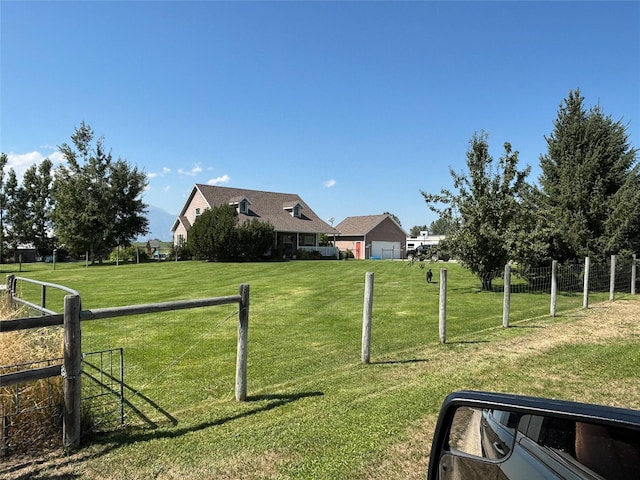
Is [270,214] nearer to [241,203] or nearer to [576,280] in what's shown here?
[241,203]

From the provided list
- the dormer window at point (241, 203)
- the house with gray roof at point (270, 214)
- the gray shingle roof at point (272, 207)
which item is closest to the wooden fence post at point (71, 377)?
the house with gray roof at point (270, 214)

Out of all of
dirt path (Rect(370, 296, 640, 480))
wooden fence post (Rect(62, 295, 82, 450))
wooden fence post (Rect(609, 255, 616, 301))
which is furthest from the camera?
wooden fence post (Rect(609, 255, 616, 301))

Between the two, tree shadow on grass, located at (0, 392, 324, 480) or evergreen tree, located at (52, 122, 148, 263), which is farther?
evergreen tree, located at (52, 122, 148, 263)

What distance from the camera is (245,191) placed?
148 ft

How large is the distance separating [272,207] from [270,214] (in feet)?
5.33

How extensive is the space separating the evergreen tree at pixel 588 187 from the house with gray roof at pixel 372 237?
103 feet

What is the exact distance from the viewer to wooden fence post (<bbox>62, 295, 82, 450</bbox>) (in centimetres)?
375

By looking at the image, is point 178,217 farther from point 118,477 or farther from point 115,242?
point 118,477

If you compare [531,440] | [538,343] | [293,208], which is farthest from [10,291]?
[293,208]

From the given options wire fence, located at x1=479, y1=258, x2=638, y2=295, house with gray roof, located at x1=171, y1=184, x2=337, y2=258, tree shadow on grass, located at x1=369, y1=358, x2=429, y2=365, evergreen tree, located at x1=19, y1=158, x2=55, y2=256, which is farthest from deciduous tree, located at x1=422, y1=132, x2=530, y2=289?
evergreen tree, located at x1=19, y1=158, x2=55, y2=256

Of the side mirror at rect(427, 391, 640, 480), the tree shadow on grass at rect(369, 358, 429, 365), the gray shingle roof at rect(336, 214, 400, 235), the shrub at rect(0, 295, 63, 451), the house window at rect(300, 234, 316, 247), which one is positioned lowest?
the tree shadow on grass at rect(369, 358, 429, 365)

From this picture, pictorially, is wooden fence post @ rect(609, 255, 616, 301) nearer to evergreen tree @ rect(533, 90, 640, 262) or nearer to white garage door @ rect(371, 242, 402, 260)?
evergreen tree @ rect(533, 90, 640, 262)

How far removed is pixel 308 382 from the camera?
578 cm

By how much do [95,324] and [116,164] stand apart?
3495 centimetres
